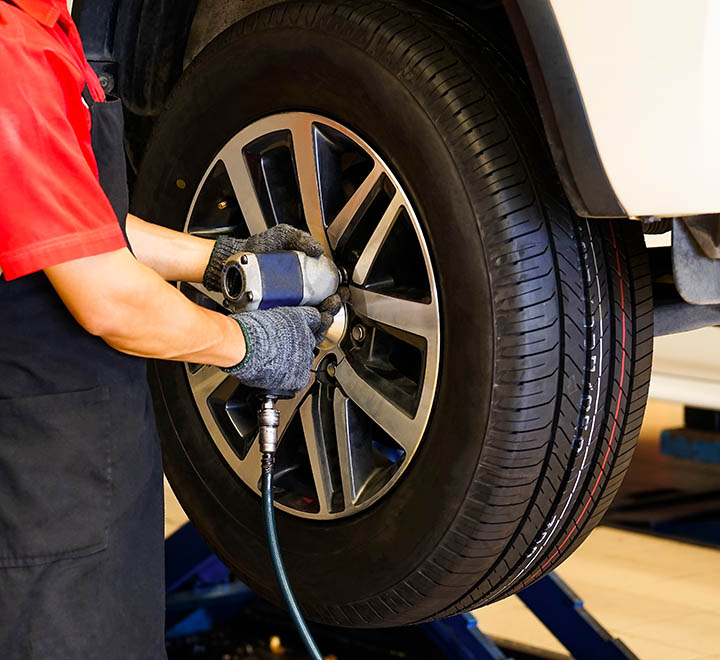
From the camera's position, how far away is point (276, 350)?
140 centimetres

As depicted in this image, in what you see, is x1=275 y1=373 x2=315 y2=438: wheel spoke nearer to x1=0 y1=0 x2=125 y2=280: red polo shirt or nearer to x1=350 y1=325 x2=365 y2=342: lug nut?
x1=350 y1=325 x2=365 y2=342: lug nut

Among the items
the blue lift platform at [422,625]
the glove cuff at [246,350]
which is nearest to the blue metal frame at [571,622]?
the blue lift platform at [422,625]

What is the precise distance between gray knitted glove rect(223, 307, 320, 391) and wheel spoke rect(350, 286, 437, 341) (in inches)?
4.5

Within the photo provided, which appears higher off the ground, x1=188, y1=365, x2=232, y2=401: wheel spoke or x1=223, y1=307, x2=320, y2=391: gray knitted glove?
x1=223, y1=307, x2=320, y2=391: gray knitted glove

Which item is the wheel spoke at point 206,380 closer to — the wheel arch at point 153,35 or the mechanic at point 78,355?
the mechanic at point 78,355

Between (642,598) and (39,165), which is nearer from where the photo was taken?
(39,165)

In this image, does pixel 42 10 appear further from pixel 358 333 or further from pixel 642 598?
pixel 642 598

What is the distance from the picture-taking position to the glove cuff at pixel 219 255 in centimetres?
167

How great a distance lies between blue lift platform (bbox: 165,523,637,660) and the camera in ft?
7.73

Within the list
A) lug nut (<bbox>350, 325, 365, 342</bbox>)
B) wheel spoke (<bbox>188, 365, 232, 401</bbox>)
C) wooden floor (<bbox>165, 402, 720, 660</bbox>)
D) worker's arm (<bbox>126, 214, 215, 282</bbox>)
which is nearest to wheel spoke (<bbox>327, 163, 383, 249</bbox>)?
lug nut (<bbox>350, 325, 365, 342</bbox>)

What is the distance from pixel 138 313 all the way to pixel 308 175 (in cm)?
45

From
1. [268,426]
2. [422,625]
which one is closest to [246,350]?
[268,426]

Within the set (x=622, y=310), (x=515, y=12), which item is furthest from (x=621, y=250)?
(x=515, y=12)

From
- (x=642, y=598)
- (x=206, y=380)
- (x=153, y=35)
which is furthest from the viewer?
(x=642, y=598)
